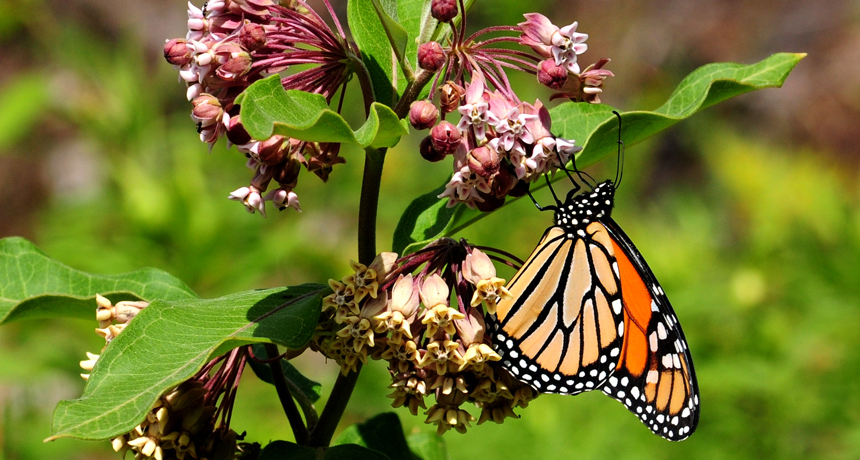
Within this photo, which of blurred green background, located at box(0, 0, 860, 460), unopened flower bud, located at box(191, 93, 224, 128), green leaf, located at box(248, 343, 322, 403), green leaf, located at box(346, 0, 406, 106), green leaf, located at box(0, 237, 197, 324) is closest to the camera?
unopened flower bud, located at box(191, 93, 224, 128)

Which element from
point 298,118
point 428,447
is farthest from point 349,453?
point 298,118

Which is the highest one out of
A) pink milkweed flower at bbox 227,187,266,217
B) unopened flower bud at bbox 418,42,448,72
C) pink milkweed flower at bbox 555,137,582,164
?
pink milkweed flower at bbox 555,137,582,164

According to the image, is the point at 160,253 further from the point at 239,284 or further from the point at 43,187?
the point at 43,187

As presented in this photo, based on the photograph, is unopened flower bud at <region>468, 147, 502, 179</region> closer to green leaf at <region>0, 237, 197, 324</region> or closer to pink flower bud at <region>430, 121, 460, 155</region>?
pink flower bud at <region>430, 121, 460, 155</region>

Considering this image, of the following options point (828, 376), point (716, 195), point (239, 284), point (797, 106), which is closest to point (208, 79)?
point (239, 284)

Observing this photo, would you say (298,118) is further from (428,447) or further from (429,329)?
(428,447)

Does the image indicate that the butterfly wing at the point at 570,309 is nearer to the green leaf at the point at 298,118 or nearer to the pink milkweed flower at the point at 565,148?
the pink milkweed flower at the point at 565,148

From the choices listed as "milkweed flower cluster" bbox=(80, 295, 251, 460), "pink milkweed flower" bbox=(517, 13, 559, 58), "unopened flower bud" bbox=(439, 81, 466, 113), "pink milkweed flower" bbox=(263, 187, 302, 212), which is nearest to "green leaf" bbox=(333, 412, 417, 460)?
A: "milkweed flower cluster" bbox=(80, 295, 251, 460)
